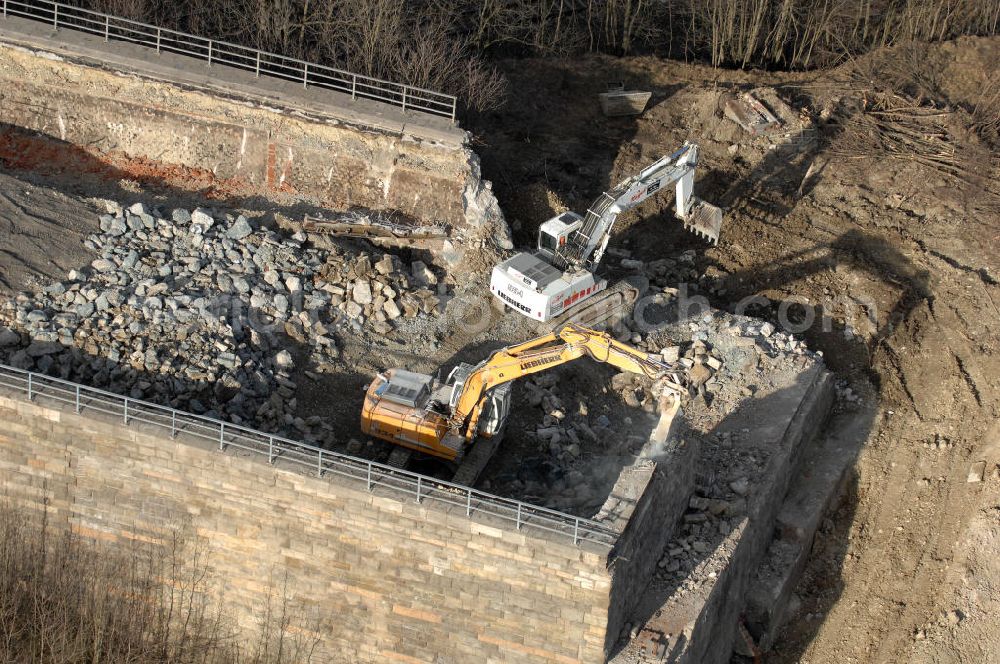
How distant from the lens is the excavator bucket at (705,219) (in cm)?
2994

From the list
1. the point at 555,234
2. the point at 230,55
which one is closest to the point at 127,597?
the point at 555,234

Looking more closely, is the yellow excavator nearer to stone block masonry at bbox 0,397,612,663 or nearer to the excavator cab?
stone block masonry at bbox 0,397,612,663

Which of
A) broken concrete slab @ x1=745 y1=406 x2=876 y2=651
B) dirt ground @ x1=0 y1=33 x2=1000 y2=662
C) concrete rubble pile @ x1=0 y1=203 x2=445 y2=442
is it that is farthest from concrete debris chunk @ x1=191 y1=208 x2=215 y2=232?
broken concrete slab @ x1=745 y1=406 x2=876 y2=651

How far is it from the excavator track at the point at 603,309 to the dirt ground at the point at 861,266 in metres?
3.02

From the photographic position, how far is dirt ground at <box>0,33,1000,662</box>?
1001 inches

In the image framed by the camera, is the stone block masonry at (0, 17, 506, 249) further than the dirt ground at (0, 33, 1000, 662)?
Yes

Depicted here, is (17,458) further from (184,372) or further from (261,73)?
(261,73)

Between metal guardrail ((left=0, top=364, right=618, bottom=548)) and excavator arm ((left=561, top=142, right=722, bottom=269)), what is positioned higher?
excavator arm ((left=561, top=142, right=722, bottom=269))

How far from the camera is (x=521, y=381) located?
26.1 m

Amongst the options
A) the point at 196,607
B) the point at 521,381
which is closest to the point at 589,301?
the point at 521,381

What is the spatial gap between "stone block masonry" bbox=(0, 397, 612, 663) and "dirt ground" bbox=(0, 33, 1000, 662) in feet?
12.6

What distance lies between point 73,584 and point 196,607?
6.37 feet

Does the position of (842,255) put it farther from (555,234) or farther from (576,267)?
(555,234)

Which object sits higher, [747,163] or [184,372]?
[747,163]
